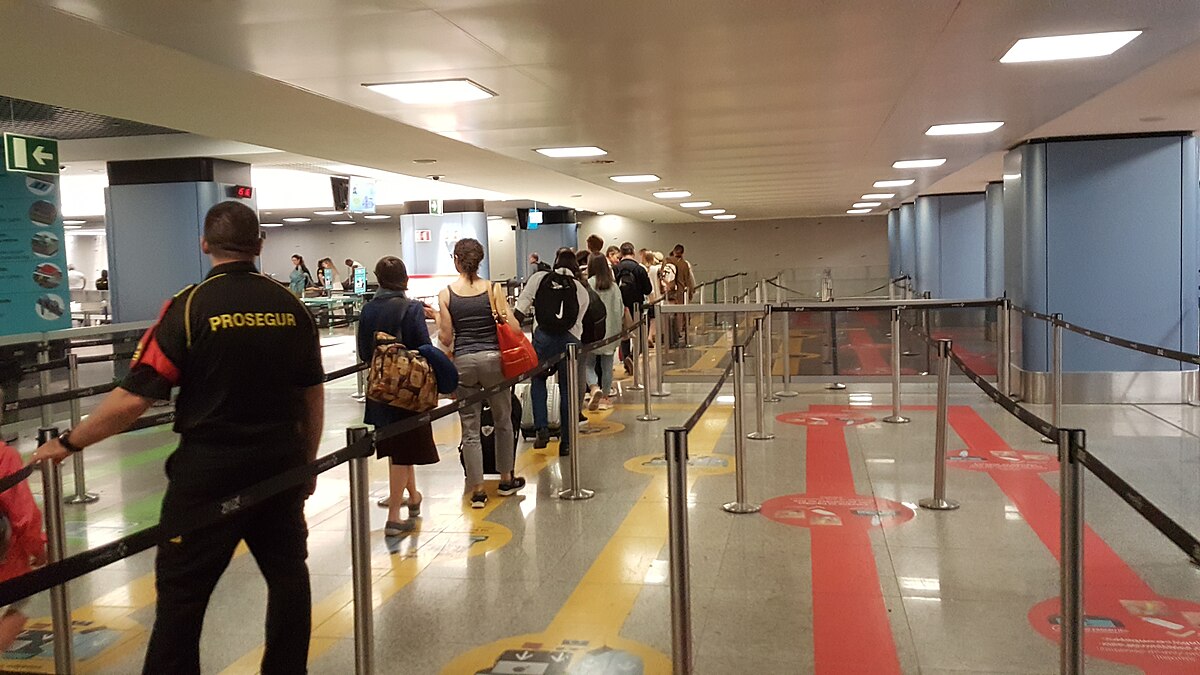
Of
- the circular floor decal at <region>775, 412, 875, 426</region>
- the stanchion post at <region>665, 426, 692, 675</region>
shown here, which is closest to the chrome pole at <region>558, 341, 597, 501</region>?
the stanchion post at <region>665, 426, 692, 675</region>

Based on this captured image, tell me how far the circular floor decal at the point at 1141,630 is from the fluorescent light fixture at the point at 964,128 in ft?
21.5

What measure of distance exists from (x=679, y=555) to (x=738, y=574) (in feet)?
6.56

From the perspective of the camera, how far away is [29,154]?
11492 mm

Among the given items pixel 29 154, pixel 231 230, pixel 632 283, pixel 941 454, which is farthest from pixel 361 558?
pixel 29 154

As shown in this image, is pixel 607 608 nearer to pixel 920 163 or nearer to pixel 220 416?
pixel 220 416

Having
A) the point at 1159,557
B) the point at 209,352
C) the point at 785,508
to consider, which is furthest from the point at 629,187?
the point at 209,352

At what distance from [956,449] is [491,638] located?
5.85 m

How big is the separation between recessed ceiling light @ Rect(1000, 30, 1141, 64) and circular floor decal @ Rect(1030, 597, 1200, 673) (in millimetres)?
3465

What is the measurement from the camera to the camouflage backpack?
5.94m

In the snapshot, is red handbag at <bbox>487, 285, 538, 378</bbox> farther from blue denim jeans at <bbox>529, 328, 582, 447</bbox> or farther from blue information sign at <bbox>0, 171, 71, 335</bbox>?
blue information sign at <bbox>0, 171, 71, 335</bbox>

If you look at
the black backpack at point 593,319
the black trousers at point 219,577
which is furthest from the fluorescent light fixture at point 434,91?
the black trousers at point 219,577

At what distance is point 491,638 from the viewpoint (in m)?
4.78

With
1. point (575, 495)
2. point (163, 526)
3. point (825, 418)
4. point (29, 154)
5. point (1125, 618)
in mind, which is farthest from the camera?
point (29, 154)

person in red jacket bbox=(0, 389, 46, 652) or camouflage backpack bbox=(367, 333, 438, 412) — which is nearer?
person in red jacket bbox=(0, 389, 46, 652)
